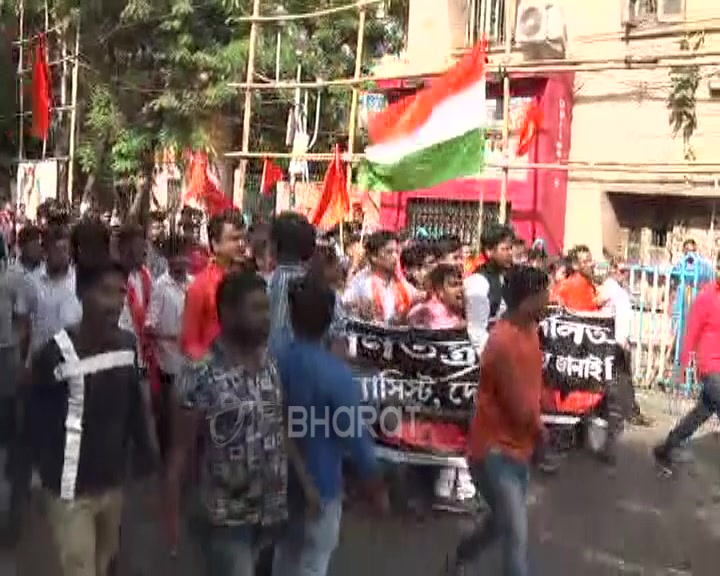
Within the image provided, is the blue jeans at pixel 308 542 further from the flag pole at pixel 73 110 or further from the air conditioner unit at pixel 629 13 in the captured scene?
the flag pole at pixel 73 110

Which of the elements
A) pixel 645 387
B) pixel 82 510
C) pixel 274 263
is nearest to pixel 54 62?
pixel 645 387

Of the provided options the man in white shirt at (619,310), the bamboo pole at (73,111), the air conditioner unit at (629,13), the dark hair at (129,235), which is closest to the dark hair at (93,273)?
the dark hair at (129,235)

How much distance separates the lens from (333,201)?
15031 millimetres

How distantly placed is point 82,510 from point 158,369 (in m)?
2.81

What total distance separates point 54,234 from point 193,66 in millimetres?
15272

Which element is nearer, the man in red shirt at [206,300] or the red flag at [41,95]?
the man in red shirt at [206,300]

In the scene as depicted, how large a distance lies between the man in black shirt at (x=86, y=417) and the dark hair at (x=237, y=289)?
455 mm

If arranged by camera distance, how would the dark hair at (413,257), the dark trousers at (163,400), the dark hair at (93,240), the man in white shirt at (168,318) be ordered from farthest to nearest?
the dark hair at (413,257) → the man in white shirt at (168,318) → the dark trousers at (163,400) → the dark hair at (93,240)

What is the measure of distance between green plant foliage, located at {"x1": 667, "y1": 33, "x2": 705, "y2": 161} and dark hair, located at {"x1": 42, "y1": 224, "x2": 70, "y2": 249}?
823 cm

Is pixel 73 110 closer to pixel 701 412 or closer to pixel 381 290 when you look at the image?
pixel 381 290

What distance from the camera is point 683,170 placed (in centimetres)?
1410

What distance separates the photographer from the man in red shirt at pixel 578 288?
10.1m

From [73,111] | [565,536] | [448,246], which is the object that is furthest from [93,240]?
[73,111]

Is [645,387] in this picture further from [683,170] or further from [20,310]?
[20,310]
